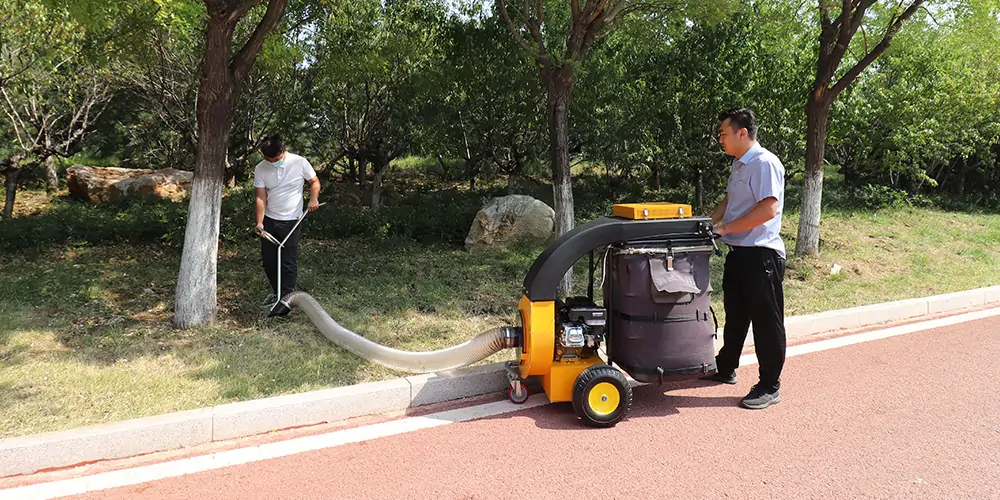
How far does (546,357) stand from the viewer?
3475 mm

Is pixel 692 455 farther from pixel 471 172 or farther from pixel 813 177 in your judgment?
pixel 471 172

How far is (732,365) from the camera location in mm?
4074

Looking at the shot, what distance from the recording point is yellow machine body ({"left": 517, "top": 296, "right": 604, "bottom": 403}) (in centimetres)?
344

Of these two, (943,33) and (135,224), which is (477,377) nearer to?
(135,224)

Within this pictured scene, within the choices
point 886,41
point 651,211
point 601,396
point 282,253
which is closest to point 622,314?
point 601,396

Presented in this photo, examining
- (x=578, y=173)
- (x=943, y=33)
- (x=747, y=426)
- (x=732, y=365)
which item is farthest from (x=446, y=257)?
(x=943, y=33)

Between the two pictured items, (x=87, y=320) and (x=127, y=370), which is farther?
(x=87, y=320)

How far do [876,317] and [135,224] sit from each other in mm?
8996

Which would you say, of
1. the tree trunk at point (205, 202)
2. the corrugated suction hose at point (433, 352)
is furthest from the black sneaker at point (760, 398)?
the tree trunk at point (205, 202)

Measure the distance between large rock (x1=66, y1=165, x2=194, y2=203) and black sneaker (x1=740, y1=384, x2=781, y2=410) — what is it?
11.5 meters

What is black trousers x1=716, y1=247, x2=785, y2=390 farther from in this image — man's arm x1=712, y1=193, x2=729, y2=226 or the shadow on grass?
the shadow on grass

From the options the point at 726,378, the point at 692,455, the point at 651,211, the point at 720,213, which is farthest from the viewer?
the point at 726,378

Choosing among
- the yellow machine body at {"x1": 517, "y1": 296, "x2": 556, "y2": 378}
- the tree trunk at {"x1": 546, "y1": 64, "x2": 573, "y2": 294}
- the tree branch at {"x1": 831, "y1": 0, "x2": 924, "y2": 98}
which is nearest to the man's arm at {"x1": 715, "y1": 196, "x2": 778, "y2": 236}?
the yellow machine body at {"x1": 517, "y1": 296, "x2": 556, "y2": 378}

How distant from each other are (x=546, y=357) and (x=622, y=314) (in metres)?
→ 0.50
